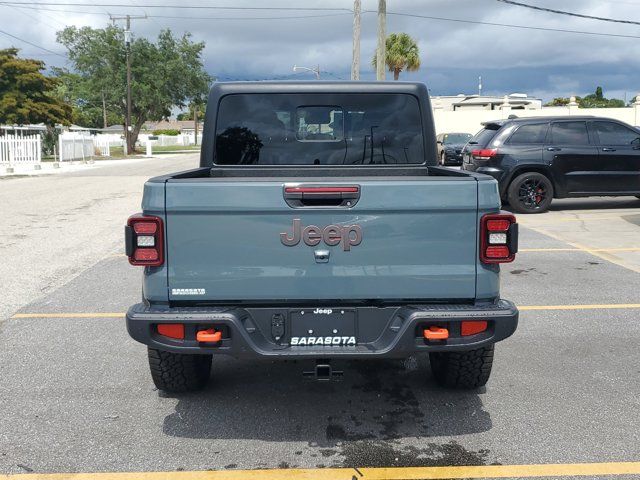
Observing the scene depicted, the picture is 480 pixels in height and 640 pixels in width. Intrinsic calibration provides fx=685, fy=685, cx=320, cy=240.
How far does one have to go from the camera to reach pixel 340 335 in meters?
3.69

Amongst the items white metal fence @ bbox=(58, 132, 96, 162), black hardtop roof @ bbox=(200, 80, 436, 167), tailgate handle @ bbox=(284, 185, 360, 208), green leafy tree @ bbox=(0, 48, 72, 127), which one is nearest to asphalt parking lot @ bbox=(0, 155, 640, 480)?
tailgate handle @ bbox=(284, 185, 360, 208)

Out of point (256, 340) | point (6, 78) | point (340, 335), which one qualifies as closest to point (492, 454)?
point (340, 335)

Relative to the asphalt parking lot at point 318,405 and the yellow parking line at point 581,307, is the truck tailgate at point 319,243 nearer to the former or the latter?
the asphalt parking lot at point 318,405

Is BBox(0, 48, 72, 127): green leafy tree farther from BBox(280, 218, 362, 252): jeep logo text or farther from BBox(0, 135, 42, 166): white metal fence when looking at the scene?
BBox(280, 218, 362, 252): jeep logo text

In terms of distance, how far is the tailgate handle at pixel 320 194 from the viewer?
3.57 m

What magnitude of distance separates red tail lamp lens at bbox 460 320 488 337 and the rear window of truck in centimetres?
169

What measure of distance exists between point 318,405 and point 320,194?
5.00 feet

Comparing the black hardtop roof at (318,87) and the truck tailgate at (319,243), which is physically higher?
the black hardtop roof at (318,87)

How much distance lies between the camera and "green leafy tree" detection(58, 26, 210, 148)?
5775cm

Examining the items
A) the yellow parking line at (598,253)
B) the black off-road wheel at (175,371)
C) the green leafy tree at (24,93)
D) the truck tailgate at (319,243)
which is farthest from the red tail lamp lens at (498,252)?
the green leafy tree at (24,93)

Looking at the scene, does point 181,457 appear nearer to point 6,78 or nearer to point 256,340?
point 256,340

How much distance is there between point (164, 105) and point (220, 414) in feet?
192

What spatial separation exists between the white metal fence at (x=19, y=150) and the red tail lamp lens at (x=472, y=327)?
33.3 meters

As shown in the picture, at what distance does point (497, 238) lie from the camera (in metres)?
3.69
